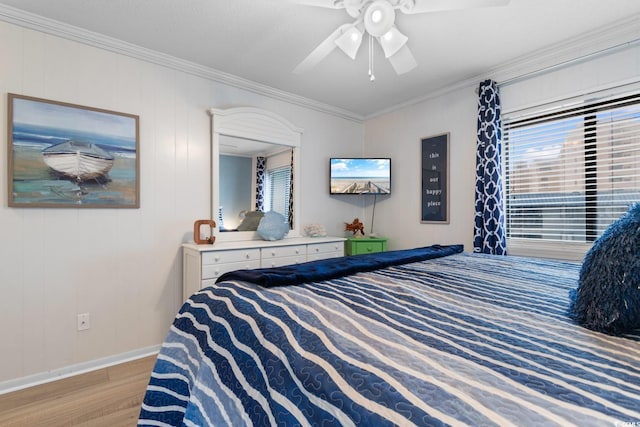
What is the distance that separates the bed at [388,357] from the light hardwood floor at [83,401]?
0.86 meters

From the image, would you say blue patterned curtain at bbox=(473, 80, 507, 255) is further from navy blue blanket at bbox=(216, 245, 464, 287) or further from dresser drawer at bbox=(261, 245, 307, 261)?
dresser drawer at bbox=(261, 245, 307, 261)

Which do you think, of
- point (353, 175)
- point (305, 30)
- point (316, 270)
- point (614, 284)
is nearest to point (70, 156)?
point (305, 30)

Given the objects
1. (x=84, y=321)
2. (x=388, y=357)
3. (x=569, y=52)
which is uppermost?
(x=569, y=52)

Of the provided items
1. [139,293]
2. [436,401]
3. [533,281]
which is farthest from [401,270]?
[139,293]

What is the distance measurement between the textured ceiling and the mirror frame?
1.27 feet

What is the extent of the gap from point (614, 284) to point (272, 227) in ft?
8.38

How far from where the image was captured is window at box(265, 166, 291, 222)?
315cm

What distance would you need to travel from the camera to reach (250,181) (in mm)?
3023

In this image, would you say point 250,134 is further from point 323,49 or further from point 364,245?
point 364,245

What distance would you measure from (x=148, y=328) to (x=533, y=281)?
8.88 feet

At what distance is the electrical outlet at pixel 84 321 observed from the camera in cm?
218

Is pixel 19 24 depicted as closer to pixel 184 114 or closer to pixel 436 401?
pixel 184 114

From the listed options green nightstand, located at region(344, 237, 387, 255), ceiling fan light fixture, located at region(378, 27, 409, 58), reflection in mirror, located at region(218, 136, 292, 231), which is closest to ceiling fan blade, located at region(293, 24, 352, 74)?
ceiling fan light fixture, located at region(378, 27, 409, 58)

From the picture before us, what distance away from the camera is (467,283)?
4.24ft
